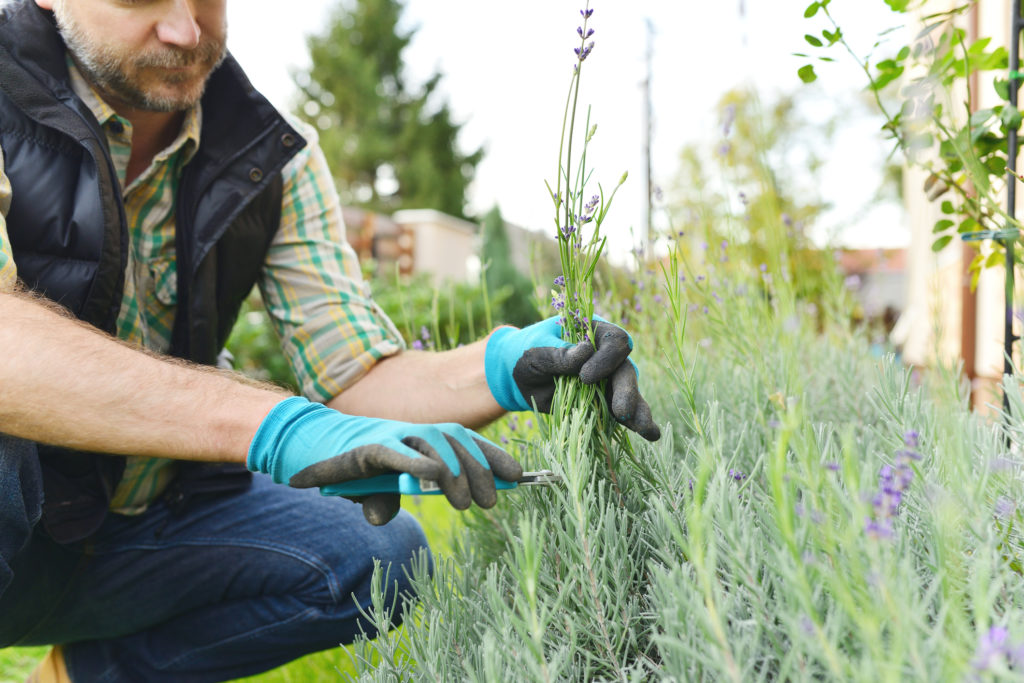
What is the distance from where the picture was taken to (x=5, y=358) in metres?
1.35

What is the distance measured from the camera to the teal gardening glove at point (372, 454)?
1155mm

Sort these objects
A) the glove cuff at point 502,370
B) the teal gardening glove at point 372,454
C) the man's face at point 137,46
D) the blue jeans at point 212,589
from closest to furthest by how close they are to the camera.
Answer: the teal gardening glove at point 372,454
the glove cuff at point 502,370
the man's face at point 137,46
the blue jeans at point 212,589

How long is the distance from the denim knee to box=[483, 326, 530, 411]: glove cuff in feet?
3.31

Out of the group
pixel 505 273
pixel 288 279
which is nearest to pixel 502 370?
pixel 288 279

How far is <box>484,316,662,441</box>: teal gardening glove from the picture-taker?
1239mm

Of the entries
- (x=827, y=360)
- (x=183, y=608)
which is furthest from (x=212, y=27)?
Result: (x=827, y=360)

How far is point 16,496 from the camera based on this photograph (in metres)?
1.55

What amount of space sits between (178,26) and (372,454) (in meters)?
1.41

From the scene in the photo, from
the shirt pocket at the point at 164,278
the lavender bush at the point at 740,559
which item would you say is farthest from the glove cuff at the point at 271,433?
the shirt pocket at the point at 164,278

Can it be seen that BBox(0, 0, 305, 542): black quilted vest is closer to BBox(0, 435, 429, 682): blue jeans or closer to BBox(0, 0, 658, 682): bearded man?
BBox(0, 0, 658, 682): bearded man

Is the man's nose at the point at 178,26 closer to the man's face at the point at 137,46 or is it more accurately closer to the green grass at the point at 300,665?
the man's face at the point at 137,46

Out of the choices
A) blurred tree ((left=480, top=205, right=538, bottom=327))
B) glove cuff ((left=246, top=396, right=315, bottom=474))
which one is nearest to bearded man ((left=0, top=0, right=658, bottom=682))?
glove cuff ((left=246, top=396, right=315, bottom=474))

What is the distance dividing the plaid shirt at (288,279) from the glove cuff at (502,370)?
53cm

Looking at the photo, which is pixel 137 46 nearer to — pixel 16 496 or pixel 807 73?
pixel 16 496
